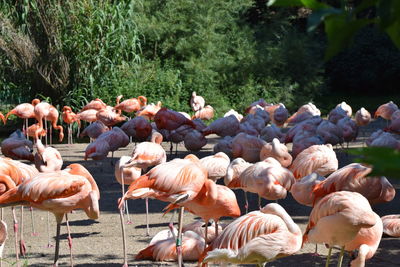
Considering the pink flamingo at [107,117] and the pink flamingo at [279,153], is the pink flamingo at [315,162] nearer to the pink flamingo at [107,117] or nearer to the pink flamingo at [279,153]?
the pink flamingo at [279,153]

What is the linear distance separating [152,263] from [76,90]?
7.99 metres

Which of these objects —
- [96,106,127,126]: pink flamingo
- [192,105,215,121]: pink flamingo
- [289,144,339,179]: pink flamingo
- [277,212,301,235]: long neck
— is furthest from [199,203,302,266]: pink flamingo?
[192,105,215,121]: pink flamingo

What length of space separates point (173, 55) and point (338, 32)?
14.2 m

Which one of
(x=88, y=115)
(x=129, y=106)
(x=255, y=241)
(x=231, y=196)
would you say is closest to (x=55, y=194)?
(x=231, y=196)

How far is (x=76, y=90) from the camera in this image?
11.7 metres

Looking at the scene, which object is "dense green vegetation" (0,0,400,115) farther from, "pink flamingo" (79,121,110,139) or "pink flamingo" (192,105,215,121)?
"pink flamingo" (79,121,110,139)

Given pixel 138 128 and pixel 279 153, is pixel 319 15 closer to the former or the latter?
pixel 279 153

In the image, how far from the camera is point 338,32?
64 centimetres

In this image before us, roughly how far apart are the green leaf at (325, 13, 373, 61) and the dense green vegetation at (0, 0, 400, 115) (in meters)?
10.9

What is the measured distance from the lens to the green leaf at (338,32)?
626 millimetres

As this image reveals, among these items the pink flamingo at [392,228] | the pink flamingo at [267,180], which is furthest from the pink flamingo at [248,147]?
the pink flamingo at [392,228]

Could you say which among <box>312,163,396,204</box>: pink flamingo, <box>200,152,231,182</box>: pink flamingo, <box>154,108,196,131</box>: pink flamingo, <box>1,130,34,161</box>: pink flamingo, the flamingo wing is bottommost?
<box>154,108,196,131</box>: pink flamingo

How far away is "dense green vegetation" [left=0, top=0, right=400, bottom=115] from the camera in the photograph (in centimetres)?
1147

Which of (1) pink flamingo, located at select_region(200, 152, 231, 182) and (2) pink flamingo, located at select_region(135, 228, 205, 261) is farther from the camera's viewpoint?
(1) pink flamingo, located at select_region(200, 152, 231, 182)
